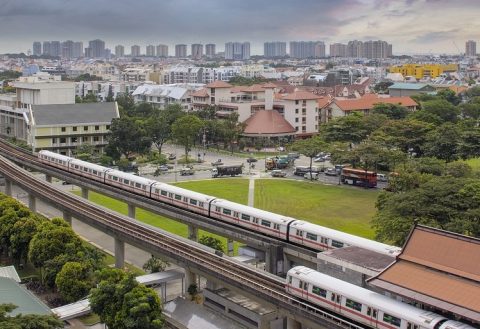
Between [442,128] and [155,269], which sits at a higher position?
[442,128]

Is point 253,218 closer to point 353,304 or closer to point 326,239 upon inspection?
point 326,239

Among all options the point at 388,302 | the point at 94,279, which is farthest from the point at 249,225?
the point at 388,302

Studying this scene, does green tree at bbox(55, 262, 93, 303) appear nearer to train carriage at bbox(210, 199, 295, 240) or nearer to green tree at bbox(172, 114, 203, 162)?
train carriage at bbox(210, 199, 295, 240)

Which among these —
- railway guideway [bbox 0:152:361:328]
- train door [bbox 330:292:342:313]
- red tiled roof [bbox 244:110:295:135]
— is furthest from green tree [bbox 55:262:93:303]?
red tiled roof [bbox 244:110:295:135]

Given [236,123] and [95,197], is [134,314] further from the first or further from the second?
[236,123]

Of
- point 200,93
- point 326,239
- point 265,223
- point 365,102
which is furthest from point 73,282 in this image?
point 200,93

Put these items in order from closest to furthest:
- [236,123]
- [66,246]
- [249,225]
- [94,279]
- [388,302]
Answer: [388,302] → [94,279] → [66,246] → [249,225] → [236,123]
